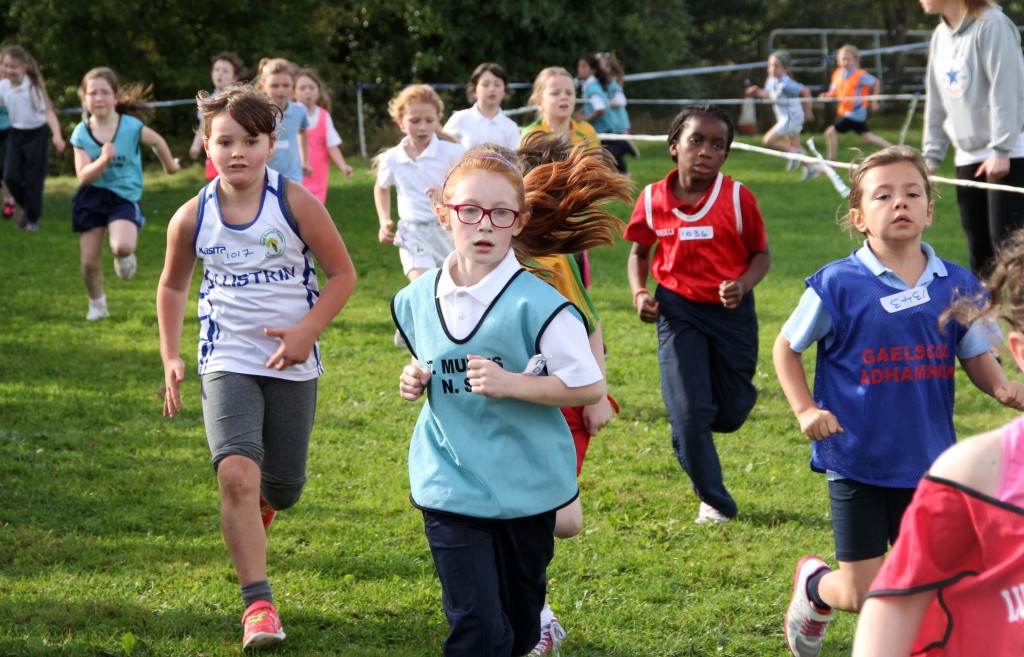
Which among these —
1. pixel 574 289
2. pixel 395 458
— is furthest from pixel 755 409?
pixel 574 289

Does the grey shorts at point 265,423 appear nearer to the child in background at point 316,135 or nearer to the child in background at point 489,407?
the child in background at point 489,407

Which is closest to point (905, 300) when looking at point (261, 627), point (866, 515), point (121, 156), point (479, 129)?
point (866, 515)

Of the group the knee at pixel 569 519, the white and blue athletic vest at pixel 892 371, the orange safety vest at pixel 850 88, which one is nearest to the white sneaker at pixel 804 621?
the white and blue athletic vest at pixel 892 371

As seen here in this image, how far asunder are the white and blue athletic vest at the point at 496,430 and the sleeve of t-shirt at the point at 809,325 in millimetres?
749

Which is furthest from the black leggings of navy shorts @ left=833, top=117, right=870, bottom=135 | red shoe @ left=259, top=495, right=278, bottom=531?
navy shorts @ left=833, top=117, right=870, bottom=135

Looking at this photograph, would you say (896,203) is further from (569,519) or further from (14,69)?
(14,69)

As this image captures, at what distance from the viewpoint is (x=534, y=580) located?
3.86m

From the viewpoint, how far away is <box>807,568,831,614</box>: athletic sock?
168 inches

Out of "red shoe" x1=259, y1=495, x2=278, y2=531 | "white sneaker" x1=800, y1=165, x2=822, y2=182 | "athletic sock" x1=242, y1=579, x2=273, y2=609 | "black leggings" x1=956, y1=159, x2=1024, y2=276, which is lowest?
"white sneaker" x1=800, y1=165, x2=822, y2=182

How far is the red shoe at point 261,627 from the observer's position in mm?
4530

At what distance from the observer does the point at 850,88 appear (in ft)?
76.5

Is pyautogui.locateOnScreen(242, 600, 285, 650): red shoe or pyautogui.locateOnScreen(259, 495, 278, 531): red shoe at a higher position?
pyautogui.locateOnScreen(259, 495, 278, 531): red shoe

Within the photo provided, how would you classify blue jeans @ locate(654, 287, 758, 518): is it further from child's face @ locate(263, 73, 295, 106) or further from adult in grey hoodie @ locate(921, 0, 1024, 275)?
child's face @ locate(263, 73, 295, 106)

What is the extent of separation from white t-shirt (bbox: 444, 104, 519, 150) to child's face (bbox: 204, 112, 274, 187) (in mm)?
6112
